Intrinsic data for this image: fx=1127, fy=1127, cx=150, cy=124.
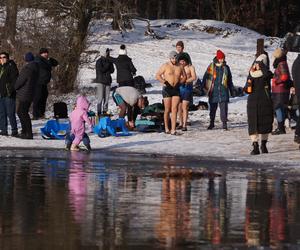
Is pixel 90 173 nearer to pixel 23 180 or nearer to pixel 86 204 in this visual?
pixel 23 180

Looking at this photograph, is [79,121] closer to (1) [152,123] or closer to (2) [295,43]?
(1) [152,123]

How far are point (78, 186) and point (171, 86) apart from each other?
11.0m

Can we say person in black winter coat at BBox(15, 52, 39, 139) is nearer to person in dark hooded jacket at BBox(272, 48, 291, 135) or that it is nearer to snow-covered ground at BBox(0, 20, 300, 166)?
snow-covered ground at BBox(0, 20, 300, 166)

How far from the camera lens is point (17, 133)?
2378 cm

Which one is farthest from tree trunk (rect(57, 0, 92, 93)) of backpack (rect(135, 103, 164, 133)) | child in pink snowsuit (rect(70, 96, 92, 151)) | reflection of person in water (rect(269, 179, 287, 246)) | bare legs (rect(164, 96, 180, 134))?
reflection of person in water (rect(269, 179, 287, 246))

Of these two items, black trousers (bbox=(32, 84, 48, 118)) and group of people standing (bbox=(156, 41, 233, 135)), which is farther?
black trousers (bbox=(32, 84, 48, 118))

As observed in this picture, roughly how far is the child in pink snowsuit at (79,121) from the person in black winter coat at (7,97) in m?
2.46

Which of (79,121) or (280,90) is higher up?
(280,90)

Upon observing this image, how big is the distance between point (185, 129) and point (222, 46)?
28.3 metres

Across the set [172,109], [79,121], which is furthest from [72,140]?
[172,109]

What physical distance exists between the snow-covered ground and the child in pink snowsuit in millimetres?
754

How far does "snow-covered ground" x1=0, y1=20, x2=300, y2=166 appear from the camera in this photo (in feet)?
70.5

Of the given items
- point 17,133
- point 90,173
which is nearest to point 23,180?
point 90,173

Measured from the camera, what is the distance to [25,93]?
923 inches
